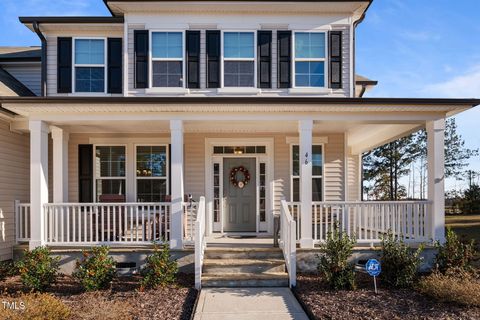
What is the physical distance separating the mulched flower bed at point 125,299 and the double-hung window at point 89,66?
4.73 m

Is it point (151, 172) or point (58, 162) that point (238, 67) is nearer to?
point (151, 172)

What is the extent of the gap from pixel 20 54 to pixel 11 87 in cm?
221

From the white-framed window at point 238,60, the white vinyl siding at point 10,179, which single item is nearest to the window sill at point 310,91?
the white-framed window at point 238,60

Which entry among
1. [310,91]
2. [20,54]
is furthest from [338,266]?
[20,54]

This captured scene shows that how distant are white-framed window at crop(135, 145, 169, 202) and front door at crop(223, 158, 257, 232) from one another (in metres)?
1.59

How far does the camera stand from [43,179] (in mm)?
8992

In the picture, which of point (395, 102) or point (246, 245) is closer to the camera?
point (395, 102)

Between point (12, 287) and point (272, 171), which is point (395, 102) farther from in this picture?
point (12, 287)

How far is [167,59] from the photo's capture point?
10.7 m

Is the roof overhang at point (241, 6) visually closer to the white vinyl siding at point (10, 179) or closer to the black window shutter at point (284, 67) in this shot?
the black window shutter at point (284, 67)

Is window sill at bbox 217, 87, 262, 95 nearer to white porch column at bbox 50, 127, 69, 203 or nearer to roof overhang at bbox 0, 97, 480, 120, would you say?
roof overhang at bbox 0, 97, 480, 120

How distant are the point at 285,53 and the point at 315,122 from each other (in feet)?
7.75

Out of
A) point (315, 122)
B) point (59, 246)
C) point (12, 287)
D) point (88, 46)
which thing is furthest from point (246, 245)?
point (88, 46)

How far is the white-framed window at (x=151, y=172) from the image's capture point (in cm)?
1133
